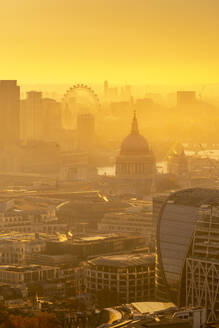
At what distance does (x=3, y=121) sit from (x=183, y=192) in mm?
91476

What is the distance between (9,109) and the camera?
450ft

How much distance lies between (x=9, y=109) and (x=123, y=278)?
91097 millimetres

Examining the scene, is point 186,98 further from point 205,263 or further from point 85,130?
point 205,263

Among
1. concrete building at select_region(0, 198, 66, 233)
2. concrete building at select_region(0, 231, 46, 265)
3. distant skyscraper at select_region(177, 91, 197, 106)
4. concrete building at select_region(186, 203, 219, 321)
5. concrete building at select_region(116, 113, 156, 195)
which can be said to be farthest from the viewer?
distant skyscraper at select_region(177, 91, 197, 106)

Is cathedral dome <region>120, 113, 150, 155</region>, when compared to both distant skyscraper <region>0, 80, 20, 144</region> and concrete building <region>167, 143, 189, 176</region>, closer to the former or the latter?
concrete building <region>167, 143, 189, 176</region>

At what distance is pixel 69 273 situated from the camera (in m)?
49.8

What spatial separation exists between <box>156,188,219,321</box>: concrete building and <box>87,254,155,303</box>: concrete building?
1425mm

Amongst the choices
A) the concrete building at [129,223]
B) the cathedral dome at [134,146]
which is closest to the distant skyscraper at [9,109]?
the cathedral dome at [134,146]

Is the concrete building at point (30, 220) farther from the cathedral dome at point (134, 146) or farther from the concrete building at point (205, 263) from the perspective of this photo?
the cathedral dome at point (134, 146)

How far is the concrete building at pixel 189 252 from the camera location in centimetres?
4362

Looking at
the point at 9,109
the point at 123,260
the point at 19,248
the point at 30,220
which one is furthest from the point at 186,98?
the point at 123,260

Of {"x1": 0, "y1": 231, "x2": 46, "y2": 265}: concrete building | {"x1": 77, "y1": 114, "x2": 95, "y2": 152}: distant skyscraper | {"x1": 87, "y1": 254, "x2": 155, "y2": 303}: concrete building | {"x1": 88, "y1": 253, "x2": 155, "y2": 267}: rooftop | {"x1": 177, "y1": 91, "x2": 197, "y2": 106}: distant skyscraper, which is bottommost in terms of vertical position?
{"x1": 87, "y1": 254, "x2": 155, "y2": 303}: concrete building

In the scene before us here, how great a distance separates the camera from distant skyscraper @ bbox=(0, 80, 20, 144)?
135 metres

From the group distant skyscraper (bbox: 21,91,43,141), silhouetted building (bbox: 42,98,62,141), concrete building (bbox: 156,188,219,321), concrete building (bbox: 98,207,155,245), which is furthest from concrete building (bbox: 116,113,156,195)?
distant skyscraper (bbox: 21,91,43,141)
